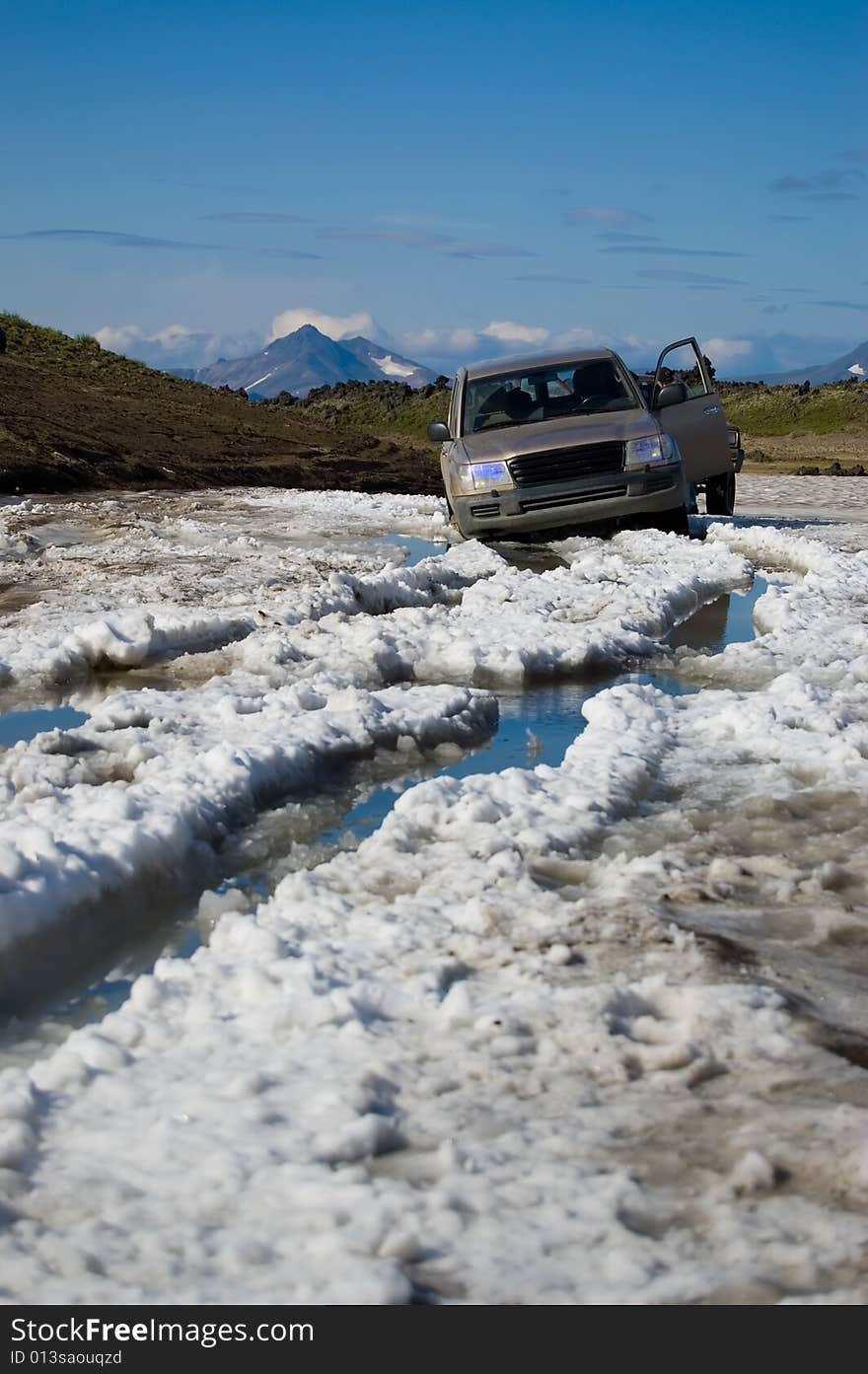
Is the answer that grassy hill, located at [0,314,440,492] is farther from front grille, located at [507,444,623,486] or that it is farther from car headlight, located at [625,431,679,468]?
car headlight, located at [625,431,679,468]

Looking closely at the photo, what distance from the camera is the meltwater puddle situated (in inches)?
138

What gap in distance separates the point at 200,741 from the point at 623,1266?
356cm

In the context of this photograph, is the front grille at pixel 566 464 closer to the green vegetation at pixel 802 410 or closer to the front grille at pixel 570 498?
the front grille at pixel 570 498

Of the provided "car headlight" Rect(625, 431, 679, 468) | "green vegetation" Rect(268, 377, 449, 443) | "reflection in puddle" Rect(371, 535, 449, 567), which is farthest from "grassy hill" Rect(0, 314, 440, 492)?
"car headlight" Rect(625, 431, 679, 468)

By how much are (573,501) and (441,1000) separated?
9.19 m

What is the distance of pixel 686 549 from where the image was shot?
12086mm

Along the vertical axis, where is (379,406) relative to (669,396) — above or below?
above

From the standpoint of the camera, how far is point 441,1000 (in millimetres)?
3330

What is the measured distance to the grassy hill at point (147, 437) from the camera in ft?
72.0

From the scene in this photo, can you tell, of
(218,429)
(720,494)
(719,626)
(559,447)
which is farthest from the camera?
(218,429)

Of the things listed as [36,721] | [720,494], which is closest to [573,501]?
[720,494]

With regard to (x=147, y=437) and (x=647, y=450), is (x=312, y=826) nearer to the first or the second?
(x=647, y=450)

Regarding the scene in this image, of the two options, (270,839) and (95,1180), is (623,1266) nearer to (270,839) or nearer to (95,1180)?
(95,1180)

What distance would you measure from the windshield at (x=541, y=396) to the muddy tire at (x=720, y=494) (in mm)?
3153
